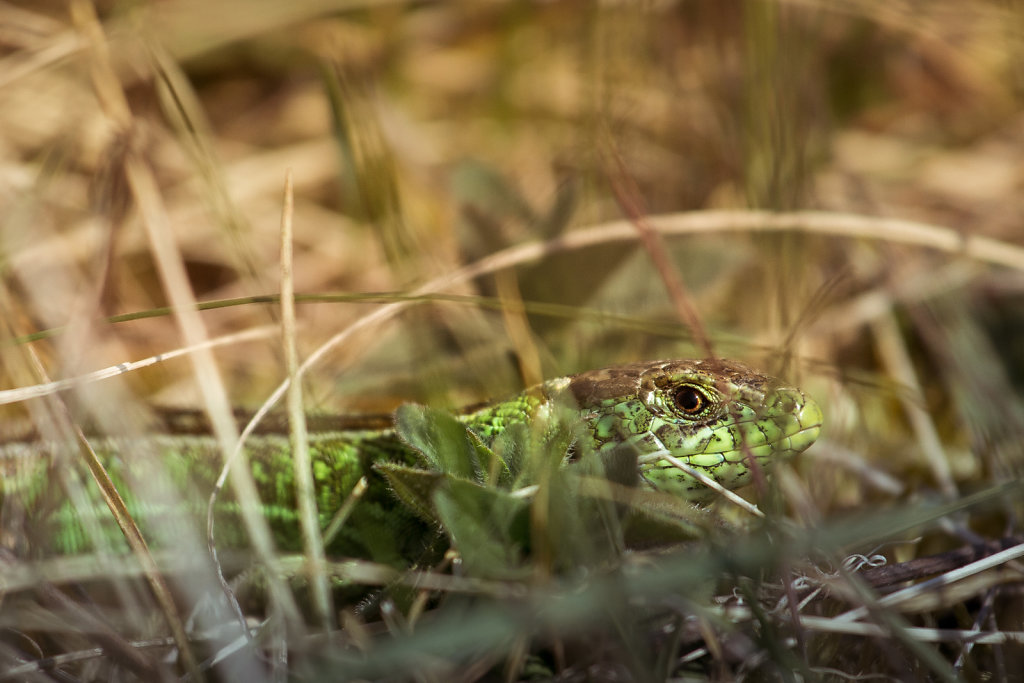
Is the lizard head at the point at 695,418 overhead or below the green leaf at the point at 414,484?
below

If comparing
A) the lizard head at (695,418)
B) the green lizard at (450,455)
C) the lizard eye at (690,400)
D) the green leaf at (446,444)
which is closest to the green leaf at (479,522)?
the green lizard at (450,455)

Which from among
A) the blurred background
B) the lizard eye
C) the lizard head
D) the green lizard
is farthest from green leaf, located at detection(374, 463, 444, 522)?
the lizard eye

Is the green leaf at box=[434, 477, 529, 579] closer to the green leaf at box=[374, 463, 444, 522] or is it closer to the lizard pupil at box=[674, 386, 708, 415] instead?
the green leaf at box=[374, 463, 444, 522]

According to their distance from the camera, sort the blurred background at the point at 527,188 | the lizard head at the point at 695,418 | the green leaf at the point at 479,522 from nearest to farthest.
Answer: the green leaf at the point at 479,522, the lizard head at the point at 695,418, the blurred background at the point at 527,188

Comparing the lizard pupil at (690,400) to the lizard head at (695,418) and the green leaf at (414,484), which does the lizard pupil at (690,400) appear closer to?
the lizard head at (695,418)

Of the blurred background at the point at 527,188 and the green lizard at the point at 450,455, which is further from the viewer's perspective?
the blurred background at the point at 527,188
